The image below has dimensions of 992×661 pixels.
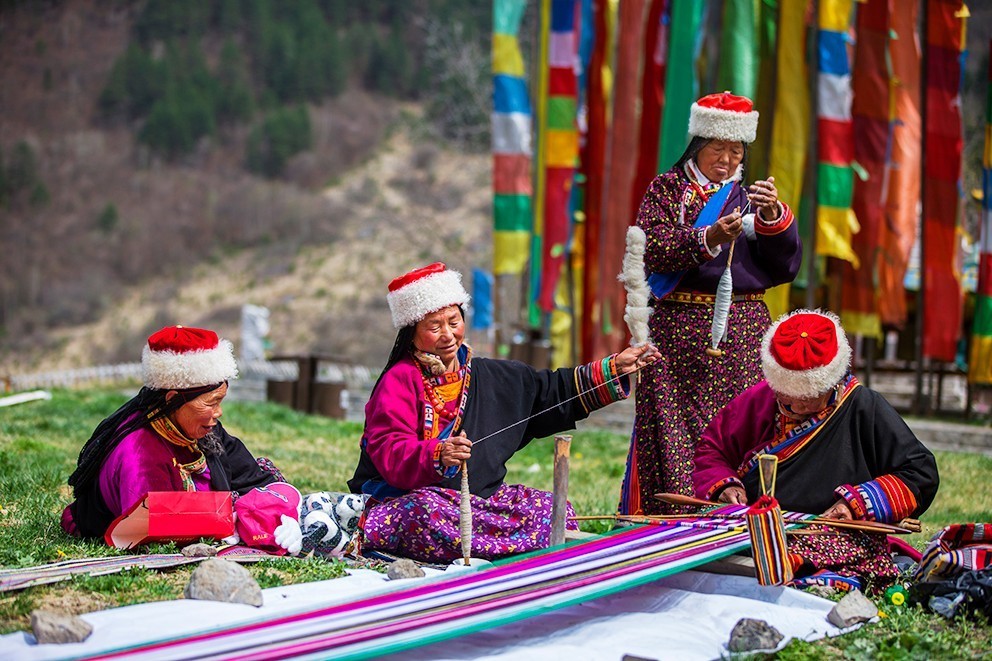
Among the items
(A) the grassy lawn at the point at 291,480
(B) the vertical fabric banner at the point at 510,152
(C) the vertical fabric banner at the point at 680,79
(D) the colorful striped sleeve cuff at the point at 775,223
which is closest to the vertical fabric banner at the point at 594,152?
(B) the vertical fabric banner at the point at 510,152

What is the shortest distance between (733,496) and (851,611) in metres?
0.75

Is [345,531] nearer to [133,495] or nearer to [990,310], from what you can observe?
[133,495]

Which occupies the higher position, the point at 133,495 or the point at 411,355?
the point at 411,355

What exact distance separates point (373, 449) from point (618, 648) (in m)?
1.58

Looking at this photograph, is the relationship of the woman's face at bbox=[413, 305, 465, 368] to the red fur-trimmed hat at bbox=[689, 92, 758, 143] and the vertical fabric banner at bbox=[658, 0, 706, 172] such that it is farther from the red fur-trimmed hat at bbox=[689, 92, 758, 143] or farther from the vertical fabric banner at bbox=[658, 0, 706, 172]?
the vertical fabric banner at bbox=[658, 0, 706, 172]

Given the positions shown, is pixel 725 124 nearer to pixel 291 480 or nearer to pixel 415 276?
pixel 415 276

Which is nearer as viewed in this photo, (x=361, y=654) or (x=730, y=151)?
(x=361, y=654)

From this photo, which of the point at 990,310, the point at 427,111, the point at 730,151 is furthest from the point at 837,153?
the point at 427,111

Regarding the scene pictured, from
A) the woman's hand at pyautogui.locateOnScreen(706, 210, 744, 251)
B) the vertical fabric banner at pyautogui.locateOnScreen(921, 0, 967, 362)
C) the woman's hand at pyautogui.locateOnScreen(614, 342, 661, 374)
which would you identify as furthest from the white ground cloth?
the vertical fabric banner at pyautogui.locateOnScreen(921, 0, 967, 362)

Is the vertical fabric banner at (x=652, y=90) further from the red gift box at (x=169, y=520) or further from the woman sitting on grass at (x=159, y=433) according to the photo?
the red gift box at (x=169, y=520)

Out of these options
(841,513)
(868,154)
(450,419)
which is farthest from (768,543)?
(868,154)

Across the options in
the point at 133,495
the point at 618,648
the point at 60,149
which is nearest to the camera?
the point at 618,648

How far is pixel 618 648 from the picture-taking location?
378 centimetres

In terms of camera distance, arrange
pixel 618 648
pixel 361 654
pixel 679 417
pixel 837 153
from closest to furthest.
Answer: pixel 361 654
pixel 618 648
pixel 679 417
pixel 837 153
